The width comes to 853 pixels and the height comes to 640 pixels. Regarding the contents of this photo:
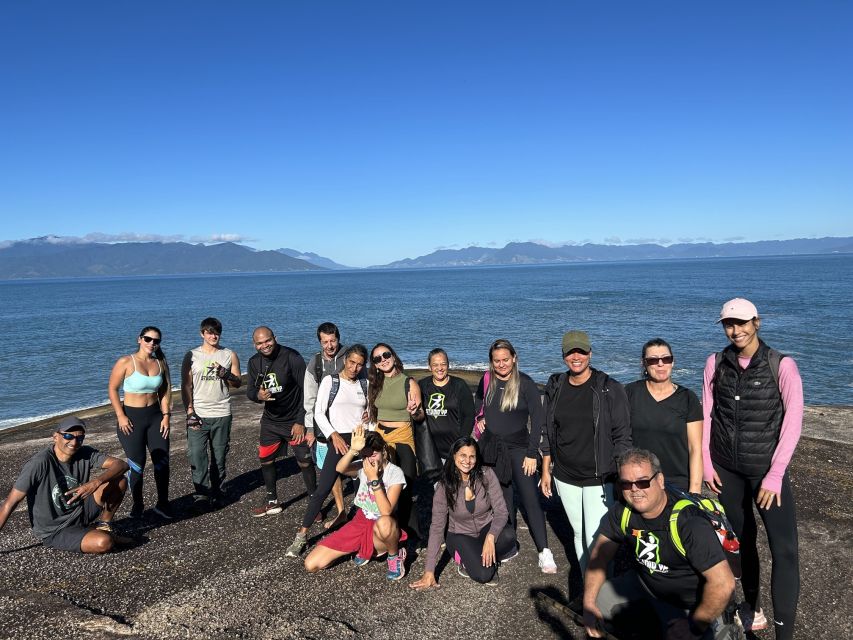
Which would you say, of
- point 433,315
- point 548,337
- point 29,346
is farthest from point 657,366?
point 433,315

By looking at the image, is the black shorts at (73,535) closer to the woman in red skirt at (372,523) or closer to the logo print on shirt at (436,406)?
the woman in red skirt at (372,523)

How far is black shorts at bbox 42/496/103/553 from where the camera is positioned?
593cm

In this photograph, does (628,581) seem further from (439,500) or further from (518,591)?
(439,500)

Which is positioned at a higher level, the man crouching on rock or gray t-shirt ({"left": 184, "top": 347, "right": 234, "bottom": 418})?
gray t-shirt ({"left": 184, "top": 347, "right": 234, "bottom": 418})

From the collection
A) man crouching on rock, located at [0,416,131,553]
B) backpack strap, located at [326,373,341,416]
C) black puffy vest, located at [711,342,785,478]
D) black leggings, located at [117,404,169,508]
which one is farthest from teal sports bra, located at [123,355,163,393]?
black puffy vest, located at [711,342,785,478]

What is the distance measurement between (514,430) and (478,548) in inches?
48.2

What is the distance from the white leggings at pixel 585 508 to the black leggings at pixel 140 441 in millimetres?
4938

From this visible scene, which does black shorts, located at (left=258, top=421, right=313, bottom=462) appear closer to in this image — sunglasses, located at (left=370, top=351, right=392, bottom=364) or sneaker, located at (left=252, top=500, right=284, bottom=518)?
sneaker, located at (left=252, top=500, right=284, bottom=518)

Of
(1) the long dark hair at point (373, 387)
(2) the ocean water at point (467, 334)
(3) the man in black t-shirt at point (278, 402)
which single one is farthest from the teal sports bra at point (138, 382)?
(2) the ocean water at point (467, 334)

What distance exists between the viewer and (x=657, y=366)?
4.56 meters

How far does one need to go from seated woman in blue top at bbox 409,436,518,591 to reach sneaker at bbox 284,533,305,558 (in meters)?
1.46

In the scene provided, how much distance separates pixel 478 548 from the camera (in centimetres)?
552

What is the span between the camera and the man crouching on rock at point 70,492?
5812 mm

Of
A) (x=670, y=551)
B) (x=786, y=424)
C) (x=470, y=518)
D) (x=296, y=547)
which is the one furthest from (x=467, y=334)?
(x=670, y=551)
